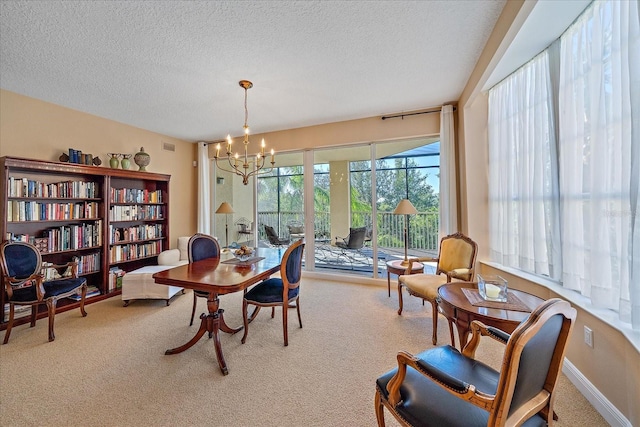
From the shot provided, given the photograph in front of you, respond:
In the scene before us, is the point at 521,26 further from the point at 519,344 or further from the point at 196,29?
the point at 196,29

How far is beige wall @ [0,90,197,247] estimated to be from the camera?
9.97 ft

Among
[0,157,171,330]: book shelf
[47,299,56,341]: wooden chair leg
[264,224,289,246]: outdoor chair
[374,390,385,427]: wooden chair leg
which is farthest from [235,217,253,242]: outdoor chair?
[374,390,385,427]: wooden chair leg

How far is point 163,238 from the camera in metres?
4.58

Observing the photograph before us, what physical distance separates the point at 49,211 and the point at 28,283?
34.9 inches

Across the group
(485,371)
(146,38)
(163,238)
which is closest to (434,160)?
(485,371)

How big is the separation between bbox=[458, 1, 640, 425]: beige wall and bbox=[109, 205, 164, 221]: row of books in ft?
16.6

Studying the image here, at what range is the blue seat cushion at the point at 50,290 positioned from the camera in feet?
8.33

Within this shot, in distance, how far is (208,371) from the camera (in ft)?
6.57

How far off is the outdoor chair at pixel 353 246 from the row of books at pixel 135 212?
3.34m

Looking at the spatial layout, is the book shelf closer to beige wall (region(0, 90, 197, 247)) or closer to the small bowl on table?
beige wall (region(0, 90, 197, 247))

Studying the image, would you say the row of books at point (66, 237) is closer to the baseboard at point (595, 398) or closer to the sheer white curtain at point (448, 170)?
the sheer white curtain at point (448, 170)

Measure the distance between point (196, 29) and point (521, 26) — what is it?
2.47 meters

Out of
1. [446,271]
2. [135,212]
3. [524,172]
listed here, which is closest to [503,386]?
[446,271]

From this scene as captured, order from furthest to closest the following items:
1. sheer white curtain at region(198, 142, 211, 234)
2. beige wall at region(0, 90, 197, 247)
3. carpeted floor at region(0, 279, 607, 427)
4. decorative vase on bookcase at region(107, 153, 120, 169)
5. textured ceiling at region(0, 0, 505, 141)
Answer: sheer white curtain at region(198, 142, 211, 234)
decorative vase on bookcase at region(107, 153, 120, 169)
beige wall at region(0, 90, 197, 247)
textured ceiling at region(0, 0, 505, 141)
carpeted floor at region(0, 279, 607, 427)
